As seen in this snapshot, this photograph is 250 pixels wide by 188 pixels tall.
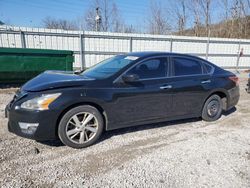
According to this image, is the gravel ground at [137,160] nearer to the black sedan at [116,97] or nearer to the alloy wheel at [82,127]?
the alloy wheel at [82,127]

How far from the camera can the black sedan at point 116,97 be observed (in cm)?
298

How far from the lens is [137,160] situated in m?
2.96

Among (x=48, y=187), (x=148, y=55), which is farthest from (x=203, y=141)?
(x=48, y=187)

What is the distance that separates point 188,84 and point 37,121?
113 inches

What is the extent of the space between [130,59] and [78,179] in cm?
225

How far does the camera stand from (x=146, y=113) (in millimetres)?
3740

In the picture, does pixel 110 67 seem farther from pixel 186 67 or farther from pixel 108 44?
pixel 108 44

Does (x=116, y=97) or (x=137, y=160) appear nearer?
(x=137, y=160)

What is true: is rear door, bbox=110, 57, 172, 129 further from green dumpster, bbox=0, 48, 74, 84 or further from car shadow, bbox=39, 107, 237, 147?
green dumpster, bbox=0, 48, 74, 84

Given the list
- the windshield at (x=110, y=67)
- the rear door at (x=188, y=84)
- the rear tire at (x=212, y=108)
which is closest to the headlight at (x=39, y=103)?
the windshield at (x=110, y=67)

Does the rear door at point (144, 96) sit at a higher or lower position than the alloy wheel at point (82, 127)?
higher

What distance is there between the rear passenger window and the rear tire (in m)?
0.73

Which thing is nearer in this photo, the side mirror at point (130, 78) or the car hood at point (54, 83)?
the car hood at point (54, 83)

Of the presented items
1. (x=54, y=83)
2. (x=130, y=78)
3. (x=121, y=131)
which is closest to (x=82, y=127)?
(x=54, y=83)
